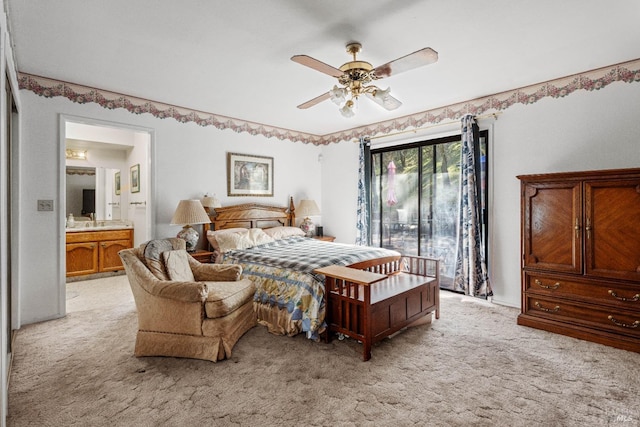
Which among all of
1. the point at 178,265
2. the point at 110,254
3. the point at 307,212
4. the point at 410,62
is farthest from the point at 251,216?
the point at 410,62

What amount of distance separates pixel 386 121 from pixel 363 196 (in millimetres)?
1283

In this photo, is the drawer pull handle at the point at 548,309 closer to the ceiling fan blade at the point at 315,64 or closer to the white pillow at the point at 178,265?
the ceiling fan blade at the point at 315,64

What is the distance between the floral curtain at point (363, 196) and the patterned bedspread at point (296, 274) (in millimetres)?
1400

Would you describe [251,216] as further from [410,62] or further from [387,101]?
[410,62]

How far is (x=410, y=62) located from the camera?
99.4 inches

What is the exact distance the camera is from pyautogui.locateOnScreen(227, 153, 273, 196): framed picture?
16.8 feet

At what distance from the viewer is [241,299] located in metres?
2.97

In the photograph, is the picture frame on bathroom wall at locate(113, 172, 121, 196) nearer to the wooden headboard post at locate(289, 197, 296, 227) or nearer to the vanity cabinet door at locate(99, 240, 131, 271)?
the vanity cabinet door at locate(99, 240, 131, 271)

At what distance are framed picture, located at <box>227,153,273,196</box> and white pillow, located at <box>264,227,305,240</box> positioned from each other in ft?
2.52

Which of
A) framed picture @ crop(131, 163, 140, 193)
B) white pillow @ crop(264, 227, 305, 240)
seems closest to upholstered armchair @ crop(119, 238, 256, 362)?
white pillow @ crop(264, 227, 305, 240)

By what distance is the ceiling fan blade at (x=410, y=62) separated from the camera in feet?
7.72

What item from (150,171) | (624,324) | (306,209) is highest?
(150,171)

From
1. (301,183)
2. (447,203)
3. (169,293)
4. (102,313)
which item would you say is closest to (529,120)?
(447,203)

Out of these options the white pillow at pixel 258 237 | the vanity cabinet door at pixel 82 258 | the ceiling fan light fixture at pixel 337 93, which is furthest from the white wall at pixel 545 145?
the vanity cabinet door at pixel 82 258
